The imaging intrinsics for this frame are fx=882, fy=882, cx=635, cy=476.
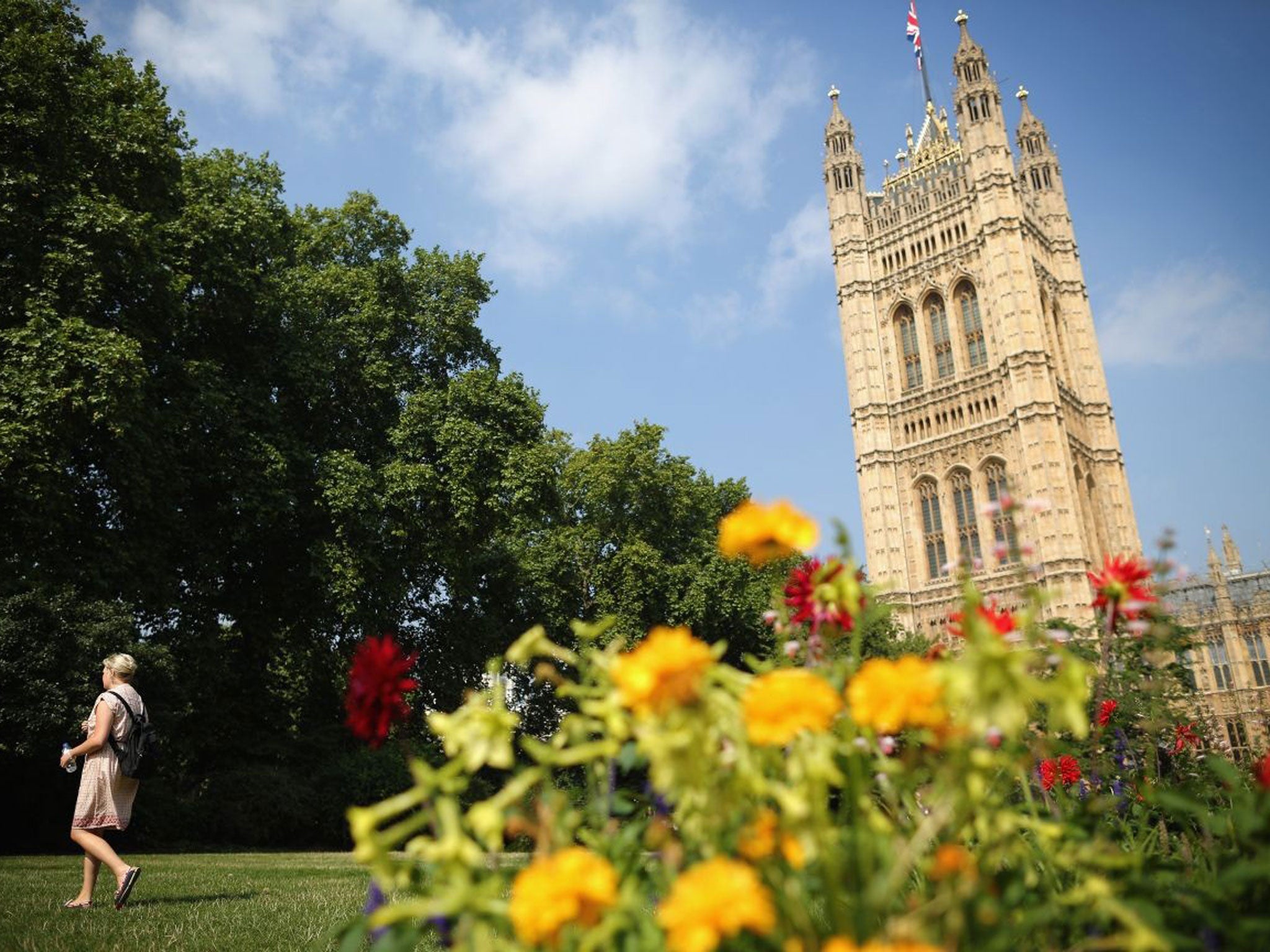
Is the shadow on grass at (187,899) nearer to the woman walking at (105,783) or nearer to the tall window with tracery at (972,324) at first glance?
the woman walking at (105,783)

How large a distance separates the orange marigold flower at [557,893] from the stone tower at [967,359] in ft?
146

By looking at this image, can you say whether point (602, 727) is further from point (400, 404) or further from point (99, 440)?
point (400, 404)

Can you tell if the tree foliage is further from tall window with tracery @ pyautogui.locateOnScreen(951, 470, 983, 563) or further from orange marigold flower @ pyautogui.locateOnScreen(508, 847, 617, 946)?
tall window with tracery @ pyautogui.locateOnScreen(951, 470, 983, 563)

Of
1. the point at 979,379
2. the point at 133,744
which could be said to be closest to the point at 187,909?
the point at 133,744

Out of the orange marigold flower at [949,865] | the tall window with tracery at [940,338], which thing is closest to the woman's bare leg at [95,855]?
the orange marigold flower at [949,865]

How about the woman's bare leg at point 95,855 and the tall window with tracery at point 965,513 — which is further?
the tall window with tracery at point 965,513

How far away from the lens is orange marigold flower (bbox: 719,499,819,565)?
146 centimetres

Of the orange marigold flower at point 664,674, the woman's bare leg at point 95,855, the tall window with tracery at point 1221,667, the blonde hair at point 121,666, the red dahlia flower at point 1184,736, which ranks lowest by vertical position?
the woman's bare leg at point 95,855

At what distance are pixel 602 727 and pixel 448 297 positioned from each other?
21.3 meters

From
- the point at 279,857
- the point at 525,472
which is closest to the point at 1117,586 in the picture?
the point at 279,857

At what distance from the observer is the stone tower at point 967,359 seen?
45.3 meters

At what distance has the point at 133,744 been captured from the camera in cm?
648

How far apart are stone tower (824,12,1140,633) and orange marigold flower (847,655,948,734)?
4439cm

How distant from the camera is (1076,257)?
54.3 metres
